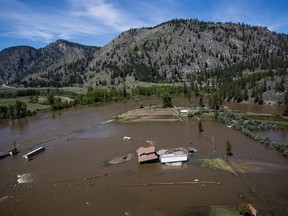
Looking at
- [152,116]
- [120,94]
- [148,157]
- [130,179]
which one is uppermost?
[120,94]

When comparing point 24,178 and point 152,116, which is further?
point 152,116

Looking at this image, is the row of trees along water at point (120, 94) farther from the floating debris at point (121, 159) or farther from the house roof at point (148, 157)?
the house roof at point (148, 157)

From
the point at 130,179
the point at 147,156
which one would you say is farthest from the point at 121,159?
the point at 130,179

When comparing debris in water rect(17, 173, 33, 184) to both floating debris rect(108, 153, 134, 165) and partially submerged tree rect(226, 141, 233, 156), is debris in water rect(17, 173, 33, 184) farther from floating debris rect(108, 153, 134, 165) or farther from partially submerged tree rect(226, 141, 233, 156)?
partially submerged tree rect(226, 141, 233, 156)

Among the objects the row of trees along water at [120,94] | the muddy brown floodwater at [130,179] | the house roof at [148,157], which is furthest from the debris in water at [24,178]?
the row of trees along water at [120,94]

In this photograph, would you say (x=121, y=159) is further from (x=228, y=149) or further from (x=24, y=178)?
(x=228, y=149)

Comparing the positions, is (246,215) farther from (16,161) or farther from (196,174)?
(16,161)

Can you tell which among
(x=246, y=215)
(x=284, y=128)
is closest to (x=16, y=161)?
(x=246, y=215)

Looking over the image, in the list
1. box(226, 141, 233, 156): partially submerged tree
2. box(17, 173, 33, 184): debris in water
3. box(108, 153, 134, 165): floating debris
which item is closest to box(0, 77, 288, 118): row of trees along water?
box(226, 141, 233, 156): partially submerged tree
